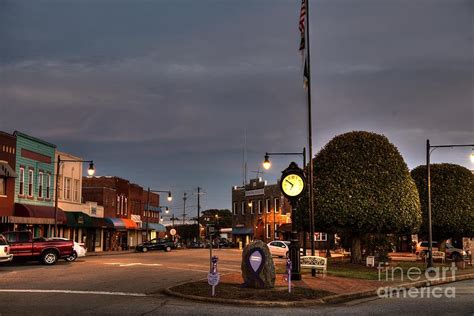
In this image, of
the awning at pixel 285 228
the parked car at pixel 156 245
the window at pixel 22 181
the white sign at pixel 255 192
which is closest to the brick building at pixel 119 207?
the parked car at pixel 156 245

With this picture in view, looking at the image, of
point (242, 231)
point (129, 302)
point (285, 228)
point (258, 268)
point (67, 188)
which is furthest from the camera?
point (242, 231)

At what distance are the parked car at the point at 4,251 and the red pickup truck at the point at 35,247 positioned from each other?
6.96ft

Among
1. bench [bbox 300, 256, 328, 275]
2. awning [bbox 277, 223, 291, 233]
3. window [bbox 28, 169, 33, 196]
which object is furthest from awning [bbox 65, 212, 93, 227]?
bench [bbox 300, 256, 328, 275]

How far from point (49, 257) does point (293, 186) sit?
15.9 metres

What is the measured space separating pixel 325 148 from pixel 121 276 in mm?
14323

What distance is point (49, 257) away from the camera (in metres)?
31.0

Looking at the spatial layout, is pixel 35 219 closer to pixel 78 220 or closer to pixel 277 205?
pixel 78 220

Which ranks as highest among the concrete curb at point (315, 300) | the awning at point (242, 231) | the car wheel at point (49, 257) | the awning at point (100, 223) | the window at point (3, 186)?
the window at point (3, 186)

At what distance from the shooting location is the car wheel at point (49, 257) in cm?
3080

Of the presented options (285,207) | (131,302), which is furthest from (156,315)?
(285,207)

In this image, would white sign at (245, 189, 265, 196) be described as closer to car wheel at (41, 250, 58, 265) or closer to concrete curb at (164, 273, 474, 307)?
car wheel at (41, 250, 58, 265)

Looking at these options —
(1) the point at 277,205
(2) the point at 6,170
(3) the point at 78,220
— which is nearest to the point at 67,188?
(3) the point at 78,220

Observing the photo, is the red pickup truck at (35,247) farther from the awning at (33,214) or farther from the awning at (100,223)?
the awning at (100,223)

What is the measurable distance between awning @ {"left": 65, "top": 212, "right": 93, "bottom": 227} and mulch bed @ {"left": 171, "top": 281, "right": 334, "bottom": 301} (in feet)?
104
